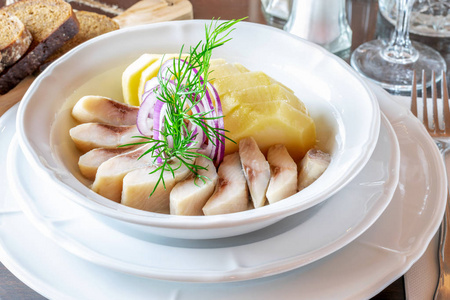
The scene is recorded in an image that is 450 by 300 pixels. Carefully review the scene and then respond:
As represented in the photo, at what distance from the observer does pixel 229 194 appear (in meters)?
1.24

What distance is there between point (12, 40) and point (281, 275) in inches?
53.6

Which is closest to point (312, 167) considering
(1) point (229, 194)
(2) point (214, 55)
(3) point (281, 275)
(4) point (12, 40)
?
(1) point (229, 194)

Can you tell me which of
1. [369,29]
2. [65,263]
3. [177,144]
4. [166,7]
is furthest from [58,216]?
[369,29]

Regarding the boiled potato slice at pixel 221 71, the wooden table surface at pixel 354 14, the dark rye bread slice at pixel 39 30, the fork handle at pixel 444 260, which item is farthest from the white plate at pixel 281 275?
the wooden table surface at pixel 354 14

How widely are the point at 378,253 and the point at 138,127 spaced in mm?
679

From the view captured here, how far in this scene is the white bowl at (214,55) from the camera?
1.06 metres

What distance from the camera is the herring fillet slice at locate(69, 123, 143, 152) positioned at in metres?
1.43

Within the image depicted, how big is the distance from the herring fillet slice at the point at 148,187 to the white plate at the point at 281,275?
0.63 ft

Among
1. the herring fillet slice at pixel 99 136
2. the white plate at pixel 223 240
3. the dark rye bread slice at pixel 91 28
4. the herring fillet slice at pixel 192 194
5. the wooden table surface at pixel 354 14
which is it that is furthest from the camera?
the wooden table surface at pixel 354 14

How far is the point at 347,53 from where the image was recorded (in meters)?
2.21

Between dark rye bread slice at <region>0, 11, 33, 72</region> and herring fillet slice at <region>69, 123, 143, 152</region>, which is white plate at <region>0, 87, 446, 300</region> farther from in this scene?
dark rye bread slice at <region>0, 11, 33, 72</region>

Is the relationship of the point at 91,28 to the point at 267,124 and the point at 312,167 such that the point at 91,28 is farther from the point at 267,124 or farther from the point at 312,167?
the point at 312,167

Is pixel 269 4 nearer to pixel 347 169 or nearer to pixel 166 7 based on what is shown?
pixel 166 7

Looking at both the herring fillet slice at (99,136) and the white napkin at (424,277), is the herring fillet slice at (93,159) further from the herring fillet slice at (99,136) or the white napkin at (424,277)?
the white napkin at (424,277)
